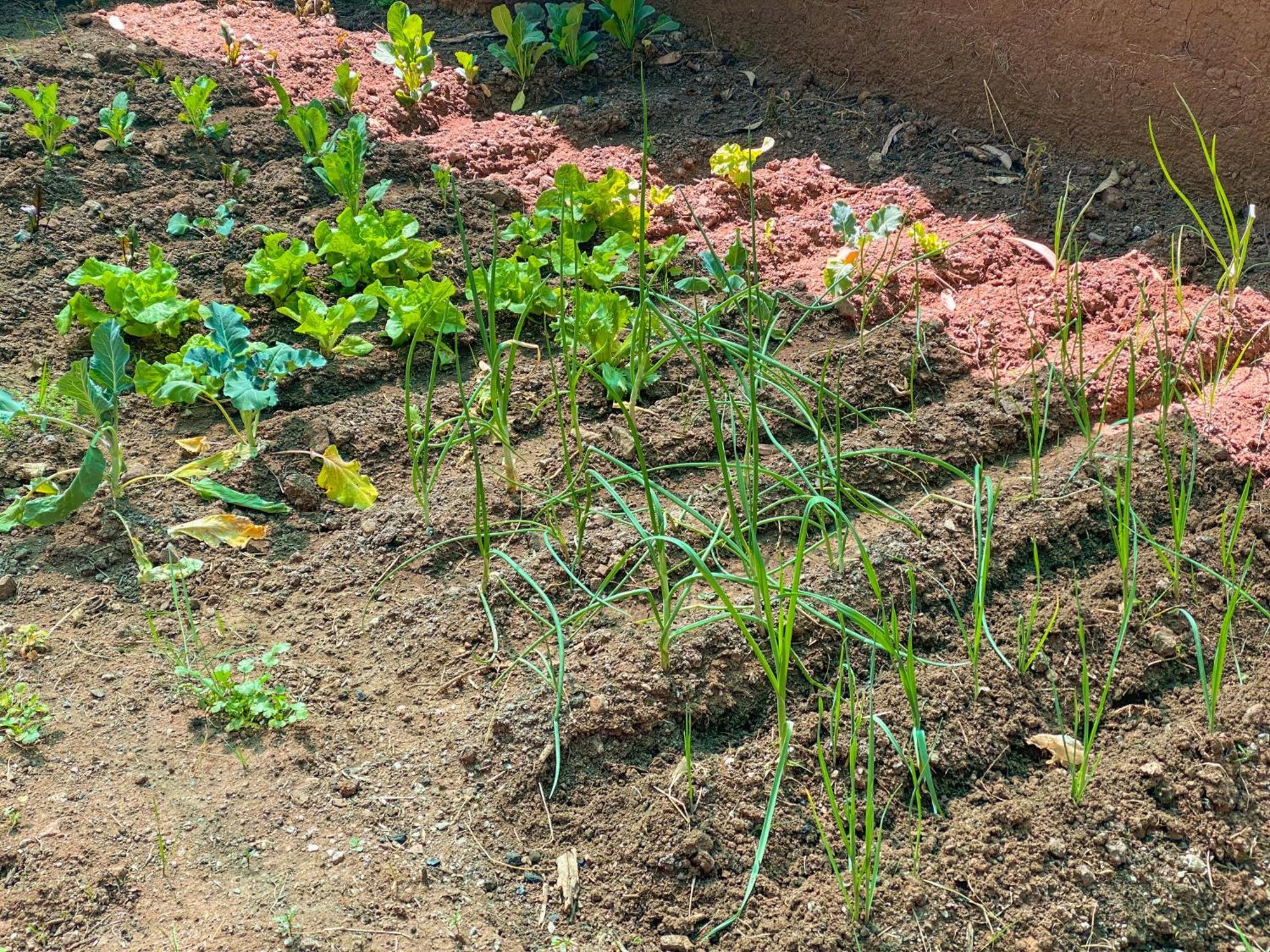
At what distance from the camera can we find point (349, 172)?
3.26m

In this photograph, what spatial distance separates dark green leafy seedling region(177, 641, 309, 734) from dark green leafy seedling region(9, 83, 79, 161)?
6.78 ft

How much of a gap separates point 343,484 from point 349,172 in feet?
3.81

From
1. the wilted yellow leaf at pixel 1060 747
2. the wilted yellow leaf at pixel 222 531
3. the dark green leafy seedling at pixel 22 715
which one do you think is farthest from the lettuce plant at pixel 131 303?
the wilted yellow leaf at pixel 1060 747

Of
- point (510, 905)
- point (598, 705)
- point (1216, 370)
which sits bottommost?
point (510, 905)

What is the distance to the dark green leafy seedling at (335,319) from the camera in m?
2.83

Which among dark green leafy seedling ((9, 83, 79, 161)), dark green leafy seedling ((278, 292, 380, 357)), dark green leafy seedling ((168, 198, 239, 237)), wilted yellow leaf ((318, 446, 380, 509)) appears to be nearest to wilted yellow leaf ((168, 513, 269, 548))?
wilted yellow leaf ((318, 446, 380, 509))

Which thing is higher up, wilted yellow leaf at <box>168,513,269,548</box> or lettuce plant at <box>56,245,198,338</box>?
lettuce plant at <box>56,245,198,338</box>

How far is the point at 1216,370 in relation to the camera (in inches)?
106

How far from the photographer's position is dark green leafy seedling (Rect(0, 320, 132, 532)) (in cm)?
235

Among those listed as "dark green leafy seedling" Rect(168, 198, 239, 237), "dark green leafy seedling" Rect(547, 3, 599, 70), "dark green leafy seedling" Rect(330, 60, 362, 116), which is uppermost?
"dark green leafy seedling" Rect(547, 3, 599, 70)

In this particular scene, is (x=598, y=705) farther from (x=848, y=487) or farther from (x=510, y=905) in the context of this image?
(x=848, y=487)

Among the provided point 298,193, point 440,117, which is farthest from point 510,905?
point 440,117

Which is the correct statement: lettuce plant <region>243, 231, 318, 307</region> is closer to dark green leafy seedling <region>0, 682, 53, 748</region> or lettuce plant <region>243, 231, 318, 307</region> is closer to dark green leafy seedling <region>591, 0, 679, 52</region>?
dark green leafy seedling <region>0, 682, 53, 748</region>

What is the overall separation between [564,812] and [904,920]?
1.84 feet
